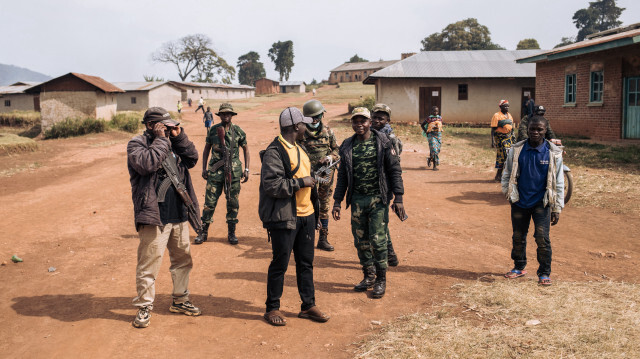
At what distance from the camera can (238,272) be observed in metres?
6.12

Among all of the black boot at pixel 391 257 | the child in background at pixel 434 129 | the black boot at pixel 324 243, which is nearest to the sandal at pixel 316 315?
the black boot at pixel 391 257

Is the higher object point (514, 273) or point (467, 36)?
point (467, 36)

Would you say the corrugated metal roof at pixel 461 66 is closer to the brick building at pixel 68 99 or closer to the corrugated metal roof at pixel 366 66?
the brick building at pixel 68 99

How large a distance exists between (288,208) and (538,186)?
2.84 metres

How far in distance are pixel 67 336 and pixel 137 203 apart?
53.4 inches

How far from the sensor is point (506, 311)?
462 cm

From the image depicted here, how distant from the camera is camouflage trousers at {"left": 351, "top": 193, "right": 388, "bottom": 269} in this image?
514cm

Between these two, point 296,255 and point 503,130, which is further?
point 503,130

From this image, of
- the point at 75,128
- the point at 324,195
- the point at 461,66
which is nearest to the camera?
the point at 324,195

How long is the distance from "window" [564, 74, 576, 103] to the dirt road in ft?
35.7

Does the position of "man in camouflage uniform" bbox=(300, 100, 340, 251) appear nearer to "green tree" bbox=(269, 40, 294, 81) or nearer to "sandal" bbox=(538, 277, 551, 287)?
"sandal" bbox=(538, 277, 551, 287)

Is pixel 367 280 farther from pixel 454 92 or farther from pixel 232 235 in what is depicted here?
pixel 454 92

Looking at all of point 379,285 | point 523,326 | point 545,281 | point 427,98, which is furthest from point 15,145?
point 523,326

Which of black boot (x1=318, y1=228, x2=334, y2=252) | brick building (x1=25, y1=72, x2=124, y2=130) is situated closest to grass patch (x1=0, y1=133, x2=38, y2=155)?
brick building (x1=25, y1=72, x2=124, y2=130)
